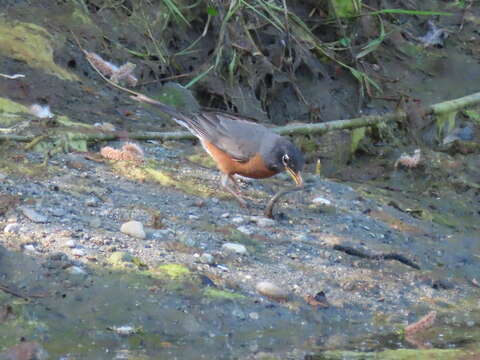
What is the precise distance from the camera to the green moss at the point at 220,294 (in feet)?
17.6

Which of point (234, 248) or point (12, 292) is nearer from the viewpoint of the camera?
point (12, 292)

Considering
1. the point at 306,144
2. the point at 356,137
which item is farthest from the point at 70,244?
the point at 356,137

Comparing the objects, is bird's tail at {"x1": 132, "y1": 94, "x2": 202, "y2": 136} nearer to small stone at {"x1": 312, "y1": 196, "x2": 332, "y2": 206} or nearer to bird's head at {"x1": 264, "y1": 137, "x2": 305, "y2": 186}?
bird's head at {"x1": 264, "y1": 137, "x2": 305, "y2": 186}

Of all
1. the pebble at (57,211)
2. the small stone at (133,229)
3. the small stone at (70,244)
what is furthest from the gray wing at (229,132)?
the small stone at (70,244)

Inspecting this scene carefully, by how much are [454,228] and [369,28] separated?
3374 millimetres

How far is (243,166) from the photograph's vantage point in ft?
23.5

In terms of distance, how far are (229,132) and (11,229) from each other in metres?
2.29

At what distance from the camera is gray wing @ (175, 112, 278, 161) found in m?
7.22

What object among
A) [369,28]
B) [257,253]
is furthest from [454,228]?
[369,28]

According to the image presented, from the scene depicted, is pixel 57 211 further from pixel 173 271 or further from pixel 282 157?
pixel 282 157

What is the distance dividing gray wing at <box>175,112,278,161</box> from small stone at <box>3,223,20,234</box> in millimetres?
2048

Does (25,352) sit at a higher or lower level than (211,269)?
higher

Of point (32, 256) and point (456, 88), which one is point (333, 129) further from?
point (32, 256)

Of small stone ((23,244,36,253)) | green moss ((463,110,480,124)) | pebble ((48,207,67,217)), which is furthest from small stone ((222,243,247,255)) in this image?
green moss ((463,110,480,124))
